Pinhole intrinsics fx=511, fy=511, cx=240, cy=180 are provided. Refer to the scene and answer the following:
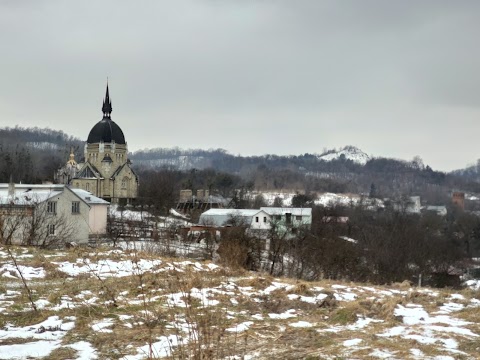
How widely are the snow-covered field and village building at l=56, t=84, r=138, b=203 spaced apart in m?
55.8

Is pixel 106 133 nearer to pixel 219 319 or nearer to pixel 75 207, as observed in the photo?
pixel 75 207

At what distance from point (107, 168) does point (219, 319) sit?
204ft

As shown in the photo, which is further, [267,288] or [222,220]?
[222,220]

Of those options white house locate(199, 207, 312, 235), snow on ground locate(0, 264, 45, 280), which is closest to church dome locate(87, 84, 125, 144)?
white house locate(199, 207, 312, 235)

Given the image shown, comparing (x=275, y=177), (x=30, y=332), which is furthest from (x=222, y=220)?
(x=275, y=177)

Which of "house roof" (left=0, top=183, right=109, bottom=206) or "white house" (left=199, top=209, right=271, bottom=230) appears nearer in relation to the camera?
"house roof" (left=0, top=183, right=109, bottom=206)

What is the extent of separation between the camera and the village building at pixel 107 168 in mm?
64312

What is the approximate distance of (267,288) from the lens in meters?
8.77

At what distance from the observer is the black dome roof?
65625 mm

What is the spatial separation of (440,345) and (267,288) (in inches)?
149

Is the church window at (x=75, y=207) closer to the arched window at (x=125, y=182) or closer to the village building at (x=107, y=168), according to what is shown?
the village building at (x=107, y=168)

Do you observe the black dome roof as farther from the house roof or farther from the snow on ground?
the snow on ground

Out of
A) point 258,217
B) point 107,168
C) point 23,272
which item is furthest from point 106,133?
point 23,272

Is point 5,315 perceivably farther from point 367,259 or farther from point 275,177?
point 275,177
